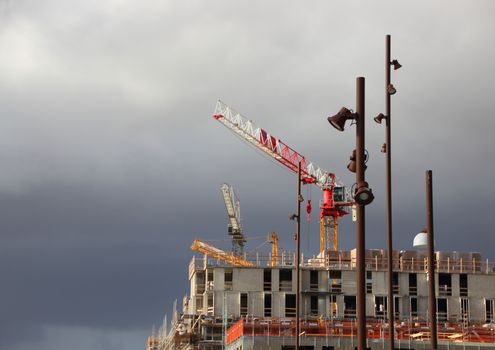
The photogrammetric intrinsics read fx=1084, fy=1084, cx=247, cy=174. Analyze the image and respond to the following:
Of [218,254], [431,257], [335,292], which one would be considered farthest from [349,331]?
[218,254]

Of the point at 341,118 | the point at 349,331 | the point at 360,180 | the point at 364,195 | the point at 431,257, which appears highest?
the point at 341,118

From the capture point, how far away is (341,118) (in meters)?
26.5

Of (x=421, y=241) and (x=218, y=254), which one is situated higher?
(x=218, y=254)

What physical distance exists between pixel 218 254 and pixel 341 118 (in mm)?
133943

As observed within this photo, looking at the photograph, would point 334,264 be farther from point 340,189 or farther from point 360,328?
point 360,328

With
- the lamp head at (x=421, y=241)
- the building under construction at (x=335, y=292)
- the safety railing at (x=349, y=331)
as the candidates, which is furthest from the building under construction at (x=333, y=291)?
the lamp head at (x=421, y=241)

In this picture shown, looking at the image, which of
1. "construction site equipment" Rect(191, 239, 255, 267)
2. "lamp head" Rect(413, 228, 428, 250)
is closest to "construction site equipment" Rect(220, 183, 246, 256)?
"construction site equipment" Rect(191, 239, 255, 267)

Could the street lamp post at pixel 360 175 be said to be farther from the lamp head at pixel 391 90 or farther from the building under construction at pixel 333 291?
the building under construction at pixel 333 291

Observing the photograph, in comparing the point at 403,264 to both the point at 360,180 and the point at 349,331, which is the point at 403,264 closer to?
the point at 349,331

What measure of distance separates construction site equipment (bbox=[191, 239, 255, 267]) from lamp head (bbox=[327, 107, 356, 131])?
113 meters

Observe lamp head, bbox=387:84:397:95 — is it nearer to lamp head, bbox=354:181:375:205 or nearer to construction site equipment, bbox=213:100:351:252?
lamp head, bbox=354:181:375:205

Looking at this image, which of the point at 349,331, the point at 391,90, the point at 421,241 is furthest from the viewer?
the point at 349,331

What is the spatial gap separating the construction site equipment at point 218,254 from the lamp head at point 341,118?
113 meters

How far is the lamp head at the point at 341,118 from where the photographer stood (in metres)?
26.4
